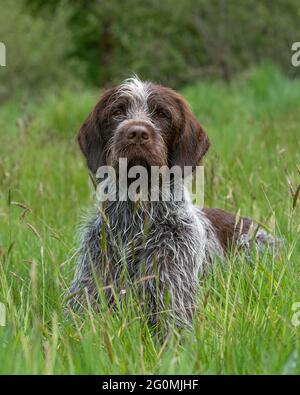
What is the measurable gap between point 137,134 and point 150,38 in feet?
68.4

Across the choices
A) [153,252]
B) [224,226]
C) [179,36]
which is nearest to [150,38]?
[179,36]

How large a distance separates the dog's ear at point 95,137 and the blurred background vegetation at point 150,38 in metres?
13.6

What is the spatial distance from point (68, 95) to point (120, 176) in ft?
25.6

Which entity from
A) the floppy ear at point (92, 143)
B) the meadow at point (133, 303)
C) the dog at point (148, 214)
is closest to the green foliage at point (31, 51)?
the meadow at point (133, 303)

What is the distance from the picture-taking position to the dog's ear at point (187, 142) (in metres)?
4.38

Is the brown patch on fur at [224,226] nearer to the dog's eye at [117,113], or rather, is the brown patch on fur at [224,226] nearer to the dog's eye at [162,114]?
the dog's eye at [162,114]

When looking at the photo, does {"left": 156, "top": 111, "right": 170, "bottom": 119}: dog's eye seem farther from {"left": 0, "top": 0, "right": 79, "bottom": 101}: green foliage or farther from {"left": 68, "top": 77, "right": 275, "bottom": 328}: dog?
{"left": 0, "top": 0, "right": 79, "bottom": 101}: green foliage

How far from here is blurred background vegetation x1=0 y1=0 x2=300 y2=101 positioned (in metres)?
20.7

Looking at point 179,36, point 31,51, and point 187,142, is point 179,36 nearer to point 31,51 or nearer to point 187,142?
point 31,51

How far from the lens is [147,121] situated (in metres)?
4.12

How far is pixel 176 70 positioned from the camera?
24875mm
